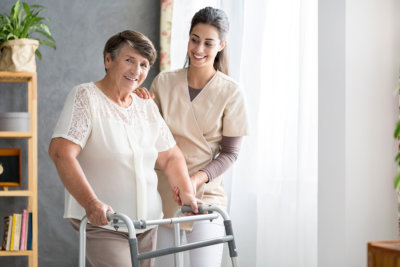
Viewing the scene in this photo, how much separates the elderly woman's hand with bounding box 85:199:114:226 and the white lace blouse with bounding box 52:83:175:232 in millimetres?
176

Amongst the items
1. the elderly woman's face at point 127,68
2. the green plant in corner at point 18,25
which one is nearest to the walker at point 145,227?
the elderly woman's face at point 127,68

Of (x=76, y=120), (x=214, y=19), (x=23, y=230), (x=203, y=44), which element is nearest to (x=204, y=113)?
(x=203, y=44)

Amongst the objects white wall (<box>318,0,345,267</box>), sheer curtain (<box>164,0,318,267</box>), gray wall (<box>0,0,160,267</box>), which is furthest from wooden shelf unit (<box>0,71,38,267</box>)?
white wall (<box>318,0,345,267</box>)

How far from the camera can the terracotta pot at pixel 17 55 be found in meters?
3.48

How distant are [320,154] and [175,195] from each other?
0.67 m

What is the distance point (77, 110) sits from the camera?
186cm

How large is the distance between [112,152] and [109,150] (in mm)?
12

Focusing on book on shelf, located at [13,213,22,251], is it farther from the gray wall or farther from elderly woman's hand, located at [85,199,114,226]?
elderly woman's hand, located at [85,199,114,226]

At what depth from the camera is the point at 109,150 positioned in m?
1.89

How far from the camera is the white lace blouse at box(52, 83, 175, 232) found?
1860mm

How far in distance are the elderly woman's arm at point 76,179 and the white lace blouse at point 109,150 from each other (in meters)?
0.03

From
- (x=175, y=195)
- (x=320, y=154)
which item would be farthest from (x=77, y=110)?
(x=320, y=154)

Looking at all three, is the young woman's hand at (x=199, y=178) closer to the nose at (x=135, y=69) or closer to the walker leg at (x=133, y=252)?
the nose at (x=135, y=69)

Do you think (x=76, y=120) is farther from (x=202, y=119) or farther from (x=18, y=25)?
(x=18, y=25)
